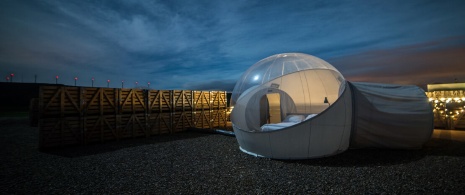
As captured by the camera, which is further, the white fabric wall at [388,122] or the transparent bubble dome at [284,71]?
the transparent bubble dome at [284,71]

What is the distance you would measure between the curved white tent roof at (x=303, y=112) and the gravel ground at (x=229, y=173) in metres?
0.43

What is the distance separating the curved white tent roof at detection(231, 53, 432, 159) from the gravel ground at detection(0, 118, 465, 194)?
429mm

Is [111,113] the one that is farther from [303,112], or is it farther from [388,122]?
[388,122]

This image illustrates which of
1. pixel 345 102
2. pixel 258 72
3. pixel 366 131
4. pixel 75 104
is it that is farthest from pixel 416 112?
pixel 75 104

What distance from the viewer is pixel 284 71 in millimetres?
9906

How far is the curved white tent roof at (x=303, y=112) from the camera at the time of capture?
717cm

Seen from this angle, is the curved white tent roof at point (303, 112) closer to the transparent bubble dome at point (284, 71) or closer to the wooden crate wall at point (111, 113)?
the transparent bubble dome at point (284, 71)

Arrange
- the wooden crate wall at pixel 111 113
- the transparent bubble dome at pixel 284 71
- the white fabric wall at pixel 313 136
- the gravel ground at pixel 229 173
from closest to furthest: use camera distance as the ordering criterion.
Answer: the gravel ground at pixel 229 173 < the white fabric wall at pixel 313 136 < the transparent bubble dome at pixel 284 71 < the wooden crate wall at pixel 111 113

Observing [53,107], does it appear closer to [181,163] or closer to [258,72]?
[181,163]

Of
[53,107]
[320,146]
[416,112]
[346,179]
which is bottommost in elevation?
[346,179]

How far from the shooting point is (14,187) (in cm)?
537

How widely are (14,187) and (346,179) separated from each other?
7.97 m

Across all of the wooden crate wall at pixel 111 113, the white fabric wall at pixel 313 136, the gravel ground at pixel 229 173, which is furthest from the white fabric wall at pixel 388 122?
the wooden crate wall at pixel 111 113

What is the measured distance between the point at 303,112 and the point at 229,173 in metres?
6.56
